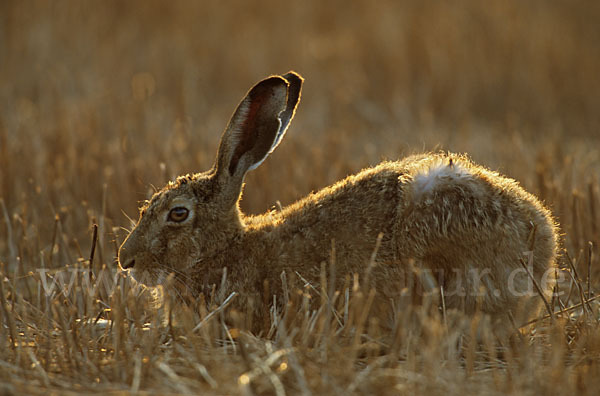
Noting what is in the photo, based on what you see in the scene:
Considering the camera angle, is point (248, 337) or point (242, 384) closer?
point (242, 384)

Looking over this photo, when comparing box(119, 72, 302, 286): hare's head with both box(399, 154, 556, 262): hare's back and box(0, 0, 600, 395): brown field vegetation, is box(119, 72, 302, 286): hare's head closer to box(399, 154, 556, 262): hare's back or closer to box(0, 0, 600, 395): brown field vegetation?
Answer: box(0, 0, 600, 395): brown field vegetation

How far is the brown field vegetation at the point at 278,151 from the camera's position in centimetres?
346

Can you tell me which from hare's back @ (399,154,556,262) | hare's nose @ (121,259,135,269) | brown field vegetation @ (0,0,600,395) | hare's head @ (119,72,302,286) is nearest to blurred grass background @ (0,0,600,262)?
brown field vegetation @ (0,0,600,395)

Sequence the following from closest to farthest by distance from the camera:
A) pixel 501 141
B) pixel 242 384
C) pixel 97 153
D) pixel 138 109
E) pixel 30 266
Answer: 1. pixel 242 384
2. pixel 30 266
3. pixel 97 153
4. pixel 501 141
5. pixel 138 109

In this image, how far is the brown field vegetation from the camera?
3.46 meters

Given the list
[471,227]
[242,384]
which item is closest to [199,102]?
[471,227]

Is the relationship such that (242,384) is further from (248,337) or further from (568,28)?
(568,28)

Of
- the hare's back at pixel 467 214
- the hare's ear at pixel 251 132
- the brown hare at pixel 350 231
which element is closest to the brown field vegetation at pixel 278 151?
the brown hare at pixel 350 231

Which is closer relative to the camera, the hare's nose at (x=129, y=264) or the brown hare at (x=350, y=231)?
the brown hare at (x=350, y=231)

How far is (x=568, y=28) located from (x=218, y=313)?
10070mm

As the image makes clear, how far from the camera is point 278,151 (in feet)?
25.8

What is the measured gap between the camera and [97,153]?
7.30 m

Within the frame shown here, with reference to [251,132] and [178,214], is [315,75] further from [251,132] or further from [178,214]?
[178,214]

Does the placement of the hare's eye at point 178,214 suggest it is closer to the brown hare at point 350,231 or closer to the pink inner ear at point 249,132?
the brown hare at point 350,231
